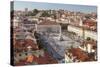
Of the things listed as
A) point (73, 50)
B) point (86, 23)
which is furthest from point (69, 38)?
point (86, 23)

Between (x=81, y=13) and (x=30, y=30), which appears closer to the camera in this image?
(x=30, y=30)

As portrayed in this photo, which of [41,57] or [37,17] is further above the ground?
[37,17]

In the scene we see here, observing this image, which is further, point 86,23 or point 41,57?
point 86,23

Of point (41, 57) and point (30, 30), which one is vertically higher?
point (30, 30)

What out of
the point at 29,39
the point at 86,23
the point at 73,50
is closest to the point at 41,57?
the point at 29,39

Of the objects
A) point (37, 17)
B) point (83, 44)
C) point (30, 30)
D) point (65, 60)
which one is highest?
point (37, 17)

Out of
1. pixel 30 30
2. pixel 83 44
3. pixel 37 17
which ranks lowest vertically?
pixel 83 44

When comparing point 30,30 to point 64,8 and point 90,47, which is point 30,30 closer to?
point 64,8

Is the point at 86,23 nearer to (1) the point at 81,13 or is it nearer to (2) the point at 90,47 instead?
(1) the point at 81,13
